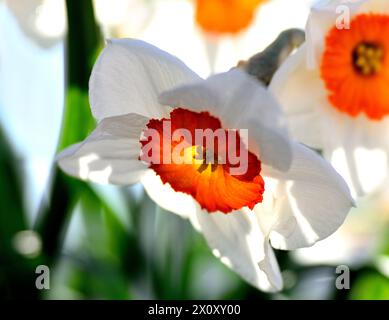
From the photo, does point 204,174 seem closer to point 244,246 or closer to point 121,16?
point 244,246

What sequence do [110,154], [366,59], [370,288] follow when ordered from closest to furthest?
[110,154]
[366,59]
[370,288]

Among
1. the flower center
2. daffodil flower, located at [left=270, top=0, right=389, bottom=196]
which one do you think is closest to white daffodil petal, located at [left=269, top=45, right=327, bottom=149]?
daffodil flower, located at [left=270, top=0, right=389, bottom=196]

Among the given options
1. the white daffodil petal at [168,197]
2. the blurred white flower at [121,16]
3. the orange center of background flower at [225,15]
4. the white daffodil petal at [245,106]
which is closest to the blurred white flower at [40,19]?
the blurred white flower at [121,16]

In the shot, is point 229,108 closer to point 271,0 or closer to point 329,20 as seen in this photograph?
point 329,20

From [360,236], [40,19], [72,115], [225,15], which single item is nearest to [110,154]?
[72,115]

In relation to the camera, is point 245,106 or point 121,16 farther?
point 121,16

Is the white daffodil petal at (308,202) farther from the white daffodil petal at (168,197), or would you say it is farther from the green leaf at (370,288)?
the green leaf at (370,288)
